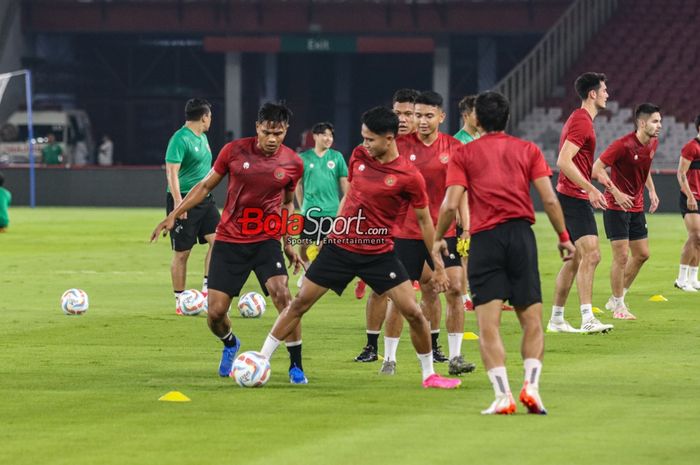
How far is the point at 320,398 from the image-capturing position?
1091 cm

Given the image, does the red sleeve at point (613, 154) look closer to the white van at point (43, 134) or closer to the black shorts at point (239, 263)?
the black shorts at point (239, 263)

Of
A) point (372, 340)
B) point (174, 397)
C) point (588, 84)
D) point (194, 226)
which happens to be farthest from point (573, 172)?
point (174, 397)

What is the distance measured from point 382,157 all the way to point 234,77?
45.7 metres

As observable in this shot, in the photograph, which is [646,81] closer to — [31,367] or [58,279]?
[58,279]

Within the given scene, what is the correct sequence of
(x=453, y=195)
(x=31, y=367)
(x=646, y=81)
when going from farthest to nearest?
(x=646, y=81) < (x=31, y=367) < (x=453, y=195)

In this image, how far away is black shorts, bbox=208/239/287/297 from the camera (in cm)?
1189

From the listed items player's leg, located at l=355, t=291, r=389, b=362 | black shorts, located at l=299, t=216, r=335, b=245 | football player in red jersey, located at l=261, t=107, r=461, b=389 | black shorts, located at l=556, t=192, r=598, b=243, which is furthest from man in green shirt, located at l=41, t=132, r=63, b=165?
football player in red jersey, located at l=261, t=107, r=461, b=389

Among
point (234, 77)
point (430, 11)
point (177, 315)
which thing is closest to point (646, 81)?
point (430, 11)

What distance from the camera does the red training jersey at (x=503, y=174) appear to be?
10.1 metres

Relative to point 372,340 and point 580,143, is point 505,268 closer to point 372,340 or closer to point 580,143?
point 372,340

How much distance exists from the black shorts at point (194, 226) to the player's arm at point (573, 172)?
4530 mm

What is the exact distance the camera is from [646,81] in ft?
168

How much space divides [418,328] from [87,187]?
3716 cm

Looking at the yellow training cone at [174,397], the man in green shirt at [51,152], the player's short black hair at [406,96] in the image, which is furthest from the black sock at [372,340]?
the man in green shirt at [51,152]
